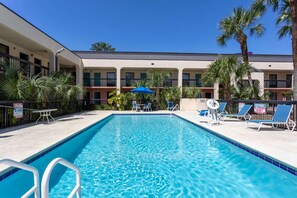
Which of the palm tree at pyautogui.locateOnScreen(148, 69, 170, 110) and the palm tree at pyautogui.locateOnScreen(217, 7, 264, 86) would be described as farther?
the palm tree at pyautogui.locateOnScreen(148, 69, 170, 110)

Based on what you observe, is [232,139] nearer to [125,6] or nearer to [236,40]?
[236,40]

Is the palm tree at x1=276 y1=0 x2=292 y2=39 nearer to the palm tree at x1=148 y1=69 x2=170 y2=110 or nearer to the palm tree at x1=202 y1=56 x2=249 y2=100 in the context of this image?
the palm tree at x1=202 y1=56 x2=249 y2=100

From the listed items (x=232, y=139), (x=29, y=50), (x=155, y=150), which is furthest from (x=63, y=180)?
(x=29, y=50)

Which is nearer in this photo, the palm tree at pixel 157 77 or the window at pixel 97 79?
the palm tree at pixel 157 77

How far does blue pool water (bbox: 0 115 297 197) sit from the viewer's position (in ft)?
12.6

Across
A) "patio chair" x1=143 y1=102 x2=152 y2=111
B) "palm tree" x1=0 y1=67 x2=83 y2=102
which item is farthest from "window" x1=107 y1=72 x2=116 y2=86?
"palm tree" x1=0 y1=67 x2=83 y2=102

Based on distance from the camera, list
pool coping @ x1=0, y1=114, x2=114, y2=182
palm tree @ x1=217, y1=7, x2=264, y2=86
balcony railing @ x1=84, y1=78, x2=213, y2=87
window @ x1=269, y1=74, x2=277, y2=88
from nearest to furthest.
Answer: pool coping @ x1=0, y1=114, x2=114, y2=182 < palm tree @ x1=217, y1=7, x2=264, y2=86 < balcony railing @ x1=84, y1=78, x2=213, y2=87 < window @ x1=269, y1=74, x2=277, y2=88

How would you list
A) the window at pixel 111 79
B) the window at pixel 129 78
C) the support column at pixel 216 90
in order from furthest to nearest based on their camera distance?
the window at pixel 129 78
the window at pixel 111 79
the support column at pixel 216 90

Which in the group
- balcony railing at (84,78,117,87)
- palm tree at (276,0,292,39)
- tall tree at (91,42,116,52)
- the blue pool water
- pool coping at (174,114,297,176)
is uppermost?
tall tree at (91,42,116,52)

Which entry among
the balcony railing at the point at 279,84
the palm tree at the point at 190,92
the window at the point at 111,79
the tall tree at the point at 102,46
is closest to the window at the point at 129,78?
the window at the point at 111,79

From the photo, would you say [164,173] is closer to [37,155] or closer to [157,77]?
[37,155]

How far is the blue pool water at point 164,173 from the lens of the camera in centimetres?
383

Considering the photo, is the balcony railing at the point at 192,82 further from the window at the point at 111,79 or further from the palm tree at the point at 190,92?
the window at the point at 111,79

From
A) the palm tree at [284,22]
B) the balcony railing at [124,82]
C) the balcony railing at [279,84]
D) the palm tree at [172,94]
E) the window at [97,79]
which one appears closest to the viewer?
the palm tree at [284,22]
